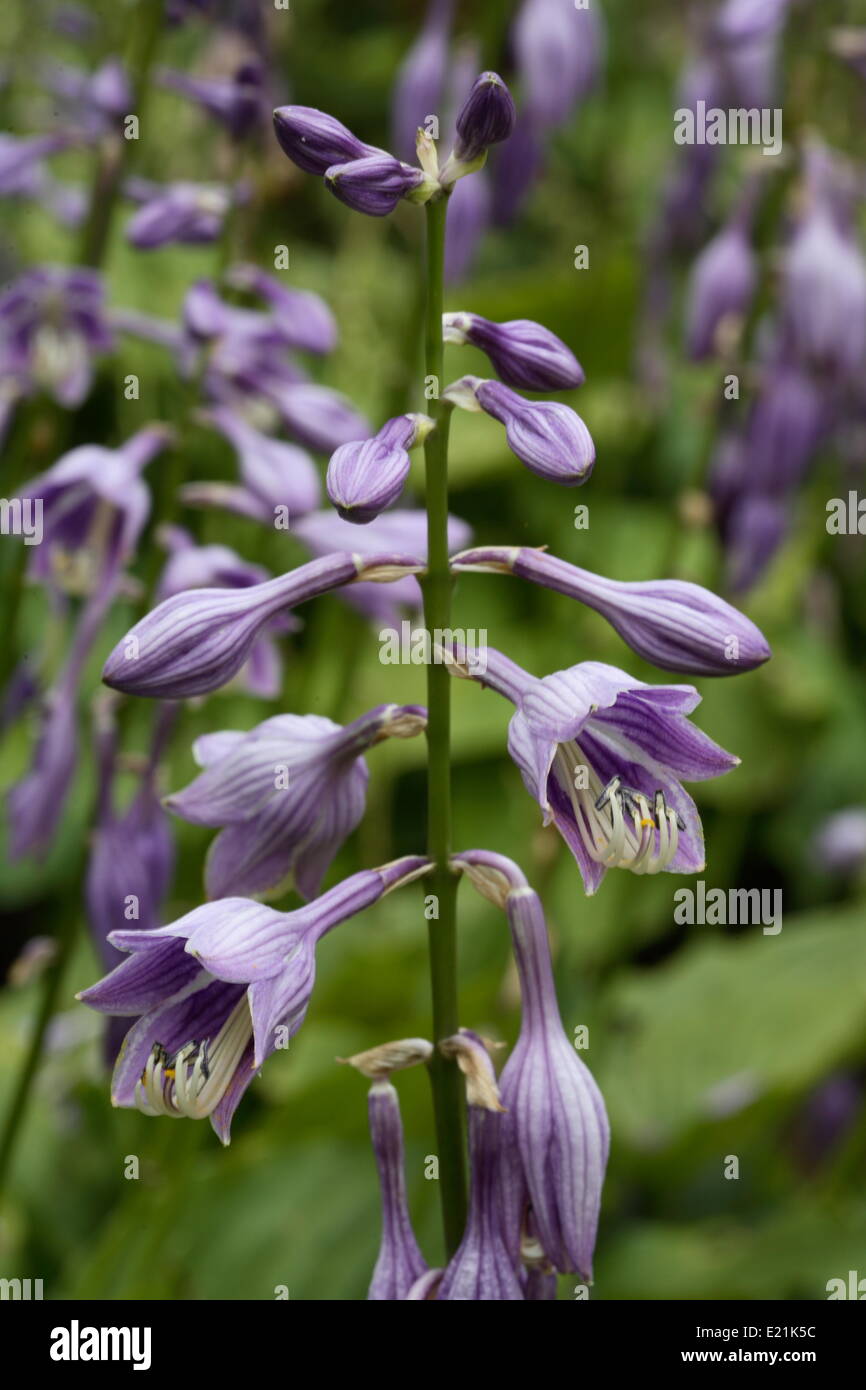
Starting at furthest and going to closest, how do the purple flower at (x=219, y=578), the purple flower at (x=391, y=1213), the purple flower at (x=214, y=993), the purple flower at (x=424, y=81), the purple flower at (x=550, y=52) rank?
the purple flower at (x=424, y=81) < the purple flower at (x=550, y=52) < the purple flower at (x=219, y=578) < the purple flower at (x=391, y=1213) < the purple flower at (x=214, y=993)

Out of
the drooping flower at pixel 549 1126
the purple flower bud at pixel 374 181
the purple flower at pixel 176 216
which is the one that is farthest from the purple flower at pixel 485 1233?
the purple flower at pixel 176 216

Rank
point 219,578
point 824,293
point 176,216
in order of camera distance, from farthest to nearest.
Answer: point 824,293 < point 176,216 < point 219,578

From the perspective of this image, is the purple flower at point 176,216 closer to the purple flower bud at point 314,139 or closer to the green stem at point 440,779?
the purple flower bud at point 314,139

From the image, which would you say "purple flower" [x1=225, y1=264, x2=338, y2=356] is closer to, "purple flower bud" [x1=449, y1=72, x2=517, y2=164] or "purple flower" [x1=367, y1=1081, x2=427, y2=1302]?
"purple flower bud" [x1=449, y1=72, x2=517, y2=164]

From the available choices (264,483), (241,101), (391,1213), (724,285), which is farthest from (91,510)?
(724,285)

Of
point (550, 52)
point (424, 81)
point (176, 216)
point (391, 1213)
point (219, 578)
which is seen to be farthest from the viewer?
point (424, 81)

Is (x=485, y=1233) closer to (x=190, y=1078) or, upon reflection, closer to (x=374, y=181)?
(x=190, y=1078)

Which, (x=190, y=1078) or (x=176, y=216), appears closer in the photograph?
(x=190, y=1078)

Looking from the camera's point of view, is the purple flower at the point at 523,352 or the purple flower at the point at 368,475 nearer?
the purple flower at the point at 368,475
